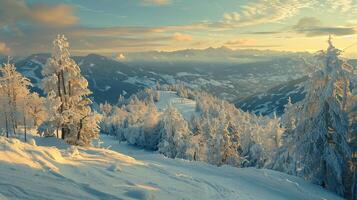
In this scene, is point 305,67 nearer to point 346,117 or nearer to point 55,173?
point 346,117

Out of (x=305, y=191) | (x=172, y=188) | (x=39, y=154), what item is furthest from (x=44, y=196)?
(x=305, y=191)

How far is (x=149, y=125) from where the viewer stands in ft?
410

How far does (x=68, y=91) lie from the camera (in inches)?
1759

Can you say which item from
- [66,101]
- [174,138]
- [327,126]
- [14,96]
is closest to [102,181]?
[327,126]

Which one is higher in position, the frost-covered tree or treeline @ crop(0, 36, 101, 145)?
treeline @ crop(0, 36, 101, 145)

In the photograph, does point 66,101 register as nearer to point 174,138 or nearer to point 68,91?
point 68,91

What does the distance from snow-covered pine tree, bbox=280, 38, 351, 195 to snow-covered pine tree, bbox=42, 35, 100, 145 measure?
23210mm

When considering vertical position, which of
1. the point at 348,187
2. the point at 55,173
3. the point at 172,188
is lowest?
the point at 348,187

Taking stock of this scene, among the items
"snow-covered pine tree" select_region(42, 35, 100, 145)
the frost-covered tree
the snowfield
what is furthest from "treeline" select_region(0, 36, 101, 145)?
the frost-covered tree

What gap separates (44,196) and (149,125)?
10916 centimetres

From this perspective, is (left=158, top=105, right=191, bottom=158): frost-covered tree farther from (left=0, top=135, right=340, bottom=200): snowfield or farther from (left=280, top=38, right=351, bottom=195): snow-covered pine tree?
(left=0, top=135, right=340, bottom=200): snowfield

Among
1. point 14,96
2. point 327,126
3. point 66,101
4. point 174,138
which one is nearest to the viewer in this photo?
point 327,126

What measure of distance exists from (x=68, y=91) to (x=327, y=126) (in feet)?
91.2

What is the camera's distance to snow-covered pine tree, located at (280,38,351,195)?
105 ft
